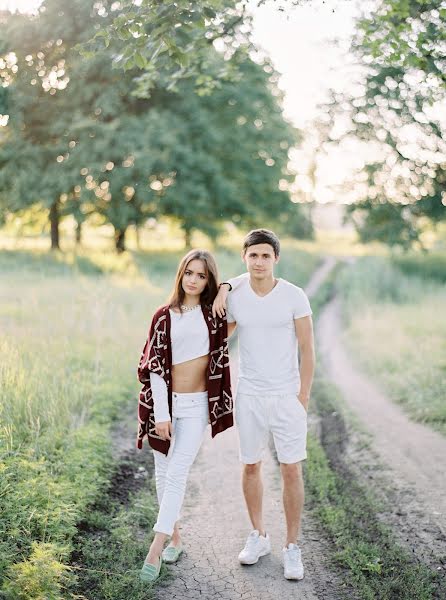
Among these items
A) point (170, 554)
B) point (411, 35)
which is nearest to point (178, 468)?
point (170, 554)

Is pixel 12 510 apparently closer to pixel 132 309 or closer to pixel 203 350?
pixel 203 350

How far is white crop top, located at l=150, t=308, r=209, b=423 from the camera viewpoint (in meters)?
4.02

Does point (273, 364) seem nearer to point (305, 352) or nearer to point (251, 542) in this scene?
point (305, 352)

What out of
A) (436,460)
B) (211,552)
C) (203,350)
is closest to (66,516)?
(211,552)

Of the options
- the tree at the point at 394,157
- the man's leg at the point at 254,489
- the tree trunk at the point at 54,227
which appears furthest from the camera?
the tree trunk at the point at 54,227

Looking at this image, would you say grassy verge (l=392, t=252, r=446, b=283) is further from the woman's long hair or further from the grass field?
the woman's long hair

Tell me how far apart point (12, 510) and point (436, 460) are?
4120 mm

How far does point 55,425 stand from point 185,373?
213cm

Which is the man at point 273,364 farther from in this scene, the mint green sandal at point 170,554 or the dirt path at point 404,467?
the dirt path at point 404,467

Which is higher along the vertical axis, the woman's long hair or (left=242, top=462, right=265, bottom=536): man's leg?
the woman's long hair

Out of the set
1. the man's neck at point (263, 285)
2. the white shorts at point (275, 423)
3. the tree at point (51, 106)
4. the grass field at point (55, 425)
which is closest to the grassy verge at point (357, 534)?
the white shorts at point (275, 423)

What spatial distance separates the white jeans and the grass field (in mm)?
473

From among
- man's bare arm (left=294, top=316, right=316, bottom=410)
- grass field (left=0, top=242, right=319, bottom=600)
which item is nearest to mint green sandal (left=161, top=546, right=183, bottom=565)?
grass field (left=0, top=242, right=319, bottom=600)

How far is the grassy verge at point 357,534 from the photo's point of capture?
3957mm
